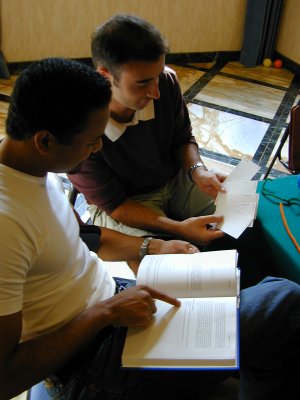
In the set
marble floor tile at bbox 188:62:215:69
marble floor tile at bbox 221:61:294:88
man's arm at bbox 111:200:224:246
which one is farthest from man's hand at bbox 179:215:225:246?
marble floor tile at bbox 188:62:215:69

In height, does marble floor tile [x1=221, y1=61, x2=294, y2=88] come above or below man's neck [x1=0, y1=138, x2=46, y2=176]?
below

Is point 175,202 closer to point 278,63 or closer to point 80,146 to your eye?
point 80,146

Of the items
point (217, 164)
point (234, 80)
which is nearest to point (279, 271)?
point (217, 164)

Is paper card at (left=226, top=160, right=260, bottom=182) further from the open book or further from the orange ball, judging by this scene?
the orange ball

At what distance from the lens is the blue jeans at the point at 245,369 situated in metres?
0.89

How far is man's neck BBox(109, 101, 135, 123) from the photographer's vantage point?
137cm

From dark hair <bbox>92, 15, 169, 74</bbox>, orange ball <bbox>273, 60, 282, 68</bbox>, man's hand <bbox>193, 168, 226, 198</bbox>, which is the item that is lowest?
orange ball <bbox>273, 60, 282, 68</bbox>

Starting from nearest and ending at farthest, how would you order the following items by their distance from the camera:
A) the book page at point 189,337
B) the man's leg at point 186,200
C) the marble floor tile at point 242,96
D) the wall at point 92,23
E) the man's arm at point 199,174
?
the book page at point 189,337 < the man's arm at point 199,174 < the man's leg at point 186,200 < the marble floor tile at point 242,96 < the wall at point 92,23

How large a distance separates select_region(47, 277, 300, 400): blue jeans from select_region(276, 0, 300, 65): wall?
11.5 ft

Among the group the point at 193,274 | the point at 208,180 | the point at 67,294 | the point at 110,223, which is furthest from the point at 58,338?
the point at 208,180

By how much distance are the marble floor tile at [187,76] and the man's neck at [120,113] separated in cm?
233

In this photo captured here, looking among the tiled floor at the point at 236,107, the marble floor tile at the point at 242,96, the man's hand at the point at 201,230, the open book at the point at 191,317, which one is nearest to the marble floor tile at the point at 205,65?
the tiled floor at the point at 236,107

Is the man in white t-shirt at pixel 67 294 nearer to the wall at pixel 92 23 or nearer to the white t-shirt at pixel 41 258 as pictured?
the white t-shirt at pixel 41 258

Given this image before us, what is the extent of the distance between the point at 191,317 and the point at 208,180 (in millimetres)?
676
